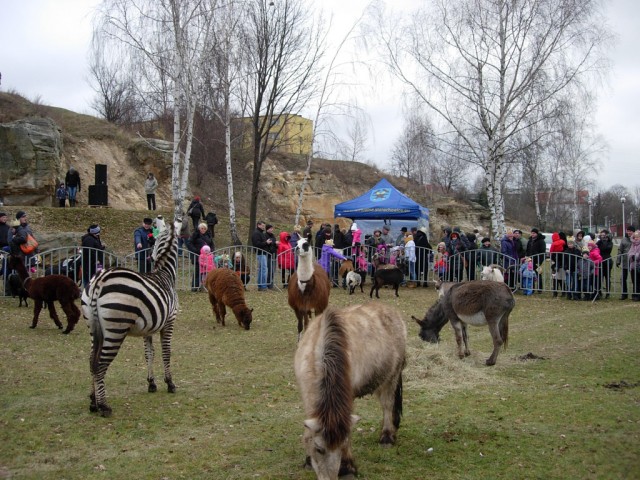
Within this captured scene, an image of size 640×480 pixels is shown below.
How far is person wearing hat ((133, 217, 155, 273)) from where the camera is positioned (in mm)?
16188

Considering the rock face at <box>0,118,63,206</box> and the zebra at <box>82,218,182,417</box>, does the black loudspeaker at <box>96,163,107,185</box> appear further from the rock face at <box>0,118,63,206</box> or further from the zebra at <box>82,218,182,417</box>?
the zebra at <box>82,218,182,417</box>

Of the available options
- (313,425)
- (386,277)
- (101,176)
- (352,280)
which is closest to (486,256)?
(386,277)

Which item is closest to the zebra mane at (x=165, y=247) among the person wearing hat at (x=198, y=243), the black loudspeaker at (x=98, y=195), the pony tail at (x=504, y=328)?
the pony tail at (x=504, y=328)

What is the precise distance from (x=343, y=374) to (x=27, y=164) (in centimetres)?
2518

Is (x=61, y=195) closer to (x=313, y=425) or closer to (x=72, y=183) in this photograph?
(x=72, y=183)

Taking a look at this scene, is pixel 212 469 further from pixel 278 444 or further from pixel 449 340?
pixel 449 340

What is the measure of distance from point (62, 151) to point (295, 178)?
15414 mm

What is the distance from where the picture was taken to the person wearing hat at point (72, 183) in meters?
26.4

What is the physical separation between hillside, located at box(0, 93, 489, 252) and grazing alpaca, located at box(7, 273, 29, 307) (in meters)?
6.11

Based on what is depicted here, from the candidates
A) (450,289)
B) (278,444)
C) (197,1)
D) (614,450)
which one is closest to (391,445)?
(278,444)

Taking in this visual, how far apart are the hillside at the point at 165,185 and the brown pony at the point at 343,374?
1694 centimetres

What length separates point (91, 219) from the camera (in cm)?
2492

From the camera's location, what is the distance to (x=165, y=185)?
109ft

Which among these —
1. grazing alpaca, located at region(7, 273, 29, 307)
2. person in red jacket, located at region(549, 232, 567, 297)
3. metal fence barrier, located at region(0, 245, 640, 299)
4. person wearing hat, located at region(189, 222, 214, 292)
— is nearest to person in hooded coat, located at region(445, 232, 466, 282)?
metal fence barrier, located at region(0, 245, 640, 299)
